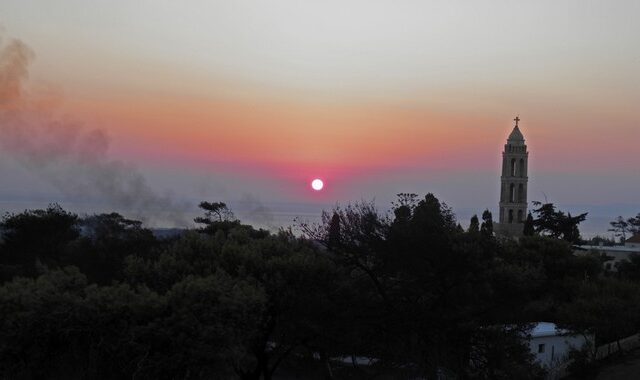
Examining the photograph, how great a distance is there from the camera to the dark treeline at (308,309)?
1466 cm

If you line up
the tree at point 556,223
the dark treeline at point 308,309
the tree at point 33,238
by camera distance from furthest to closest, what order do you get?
the tree at point 556,223, the tree at point 33,238, the dark treeline at point 308,309

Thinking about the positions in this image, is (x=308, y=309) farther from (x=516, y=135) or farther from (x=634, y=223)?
(x=634, y=223)

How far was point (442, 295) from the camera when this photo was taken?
22.3 m

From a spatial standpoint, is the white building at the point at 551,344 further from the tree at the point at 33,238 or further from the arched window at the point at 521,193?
the arched window at the point at 521,193

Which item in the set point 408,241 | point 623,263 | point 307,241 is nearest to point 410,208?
point 408,241

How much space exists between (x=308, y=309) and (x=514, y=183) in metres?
67.2

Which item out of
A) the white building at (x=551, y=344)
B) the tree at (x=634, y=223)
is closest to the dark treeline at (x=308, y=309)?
the white building at (x=551, y=344)

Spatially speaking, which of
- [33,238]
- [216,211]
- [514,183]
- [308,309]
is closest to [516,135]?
[514,183]

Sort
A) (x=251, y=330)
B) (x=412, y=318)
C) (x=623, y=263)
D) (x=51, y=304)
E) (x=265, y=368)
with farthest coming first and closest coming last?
(x=623, y=263)
(x=412, y=318)
(x=265, y=368)
(x=251, y=330)
(x=51, y=304)

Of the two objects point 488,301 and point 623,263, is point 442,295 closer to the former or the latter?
point 488,301

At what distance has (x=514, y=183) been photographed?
→ 270 ft

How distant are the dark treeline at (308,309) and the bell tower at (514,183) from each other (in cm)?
5322

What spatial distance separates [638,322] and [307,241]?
16.9 metres

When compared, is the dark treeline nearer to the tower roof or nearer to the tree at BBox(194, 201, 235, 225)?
the tree at BBox(194, 201, 235, 225)
